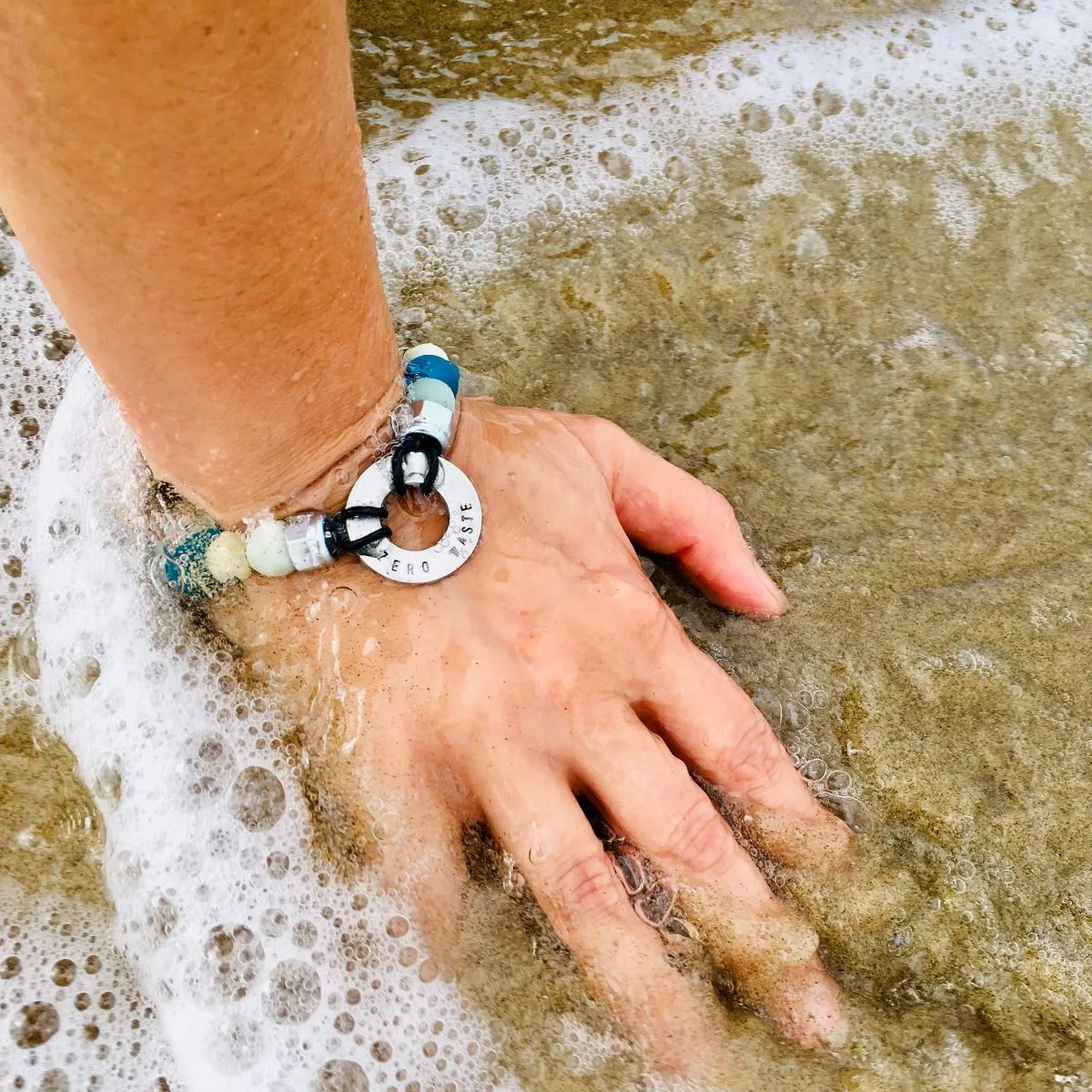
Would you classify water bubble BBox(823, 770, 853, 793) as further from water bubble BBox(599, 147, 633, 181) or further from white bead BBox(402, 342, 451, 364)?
water bubble BBox(599, 147, 633, 181)

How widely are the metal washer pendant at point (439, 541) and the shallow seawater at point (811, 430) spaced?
1.02 feet

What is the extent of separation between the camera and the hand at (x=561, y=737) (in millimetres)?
1226

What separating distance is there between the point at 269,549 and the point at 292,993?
0.59 metres

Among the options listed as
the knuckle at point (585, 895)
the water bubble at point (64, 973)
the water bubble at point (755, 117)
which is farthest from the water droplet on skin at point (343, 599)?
the water bubble at point (755, 117)

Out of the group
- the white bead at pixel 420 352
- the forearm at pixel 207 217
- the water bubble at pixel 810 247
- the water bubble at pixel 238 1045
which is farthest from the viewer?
the water bubble at pixel 810 247

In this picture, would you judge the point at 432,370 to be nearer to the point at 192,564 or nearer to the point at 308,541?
the point at 308,541

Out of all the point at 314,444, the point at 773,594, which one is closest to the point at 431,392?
the point at 314,444

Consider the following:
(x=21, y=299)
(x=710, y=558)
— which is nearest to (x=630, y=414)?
(x=710, y=558)

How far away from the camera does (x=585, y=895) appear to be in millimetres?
1219

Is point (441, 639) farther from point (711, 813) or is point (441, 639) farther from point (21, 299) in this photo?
point (21, 299)

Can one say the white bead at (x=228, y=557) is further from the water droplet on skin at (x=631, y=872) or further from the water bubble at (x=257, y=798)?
the water droplet on skin at (x=631, y=872)

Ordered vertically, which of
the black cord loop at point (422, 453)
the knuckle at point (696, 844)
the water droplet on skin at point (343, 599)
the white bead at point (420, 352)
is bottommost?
the knuckle at point (696, 844)

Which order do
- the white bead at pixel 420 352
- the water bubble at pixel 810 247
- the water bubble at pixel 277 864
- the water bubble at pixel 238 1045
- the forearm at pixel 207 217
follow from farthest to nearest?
the water bubble at pixel 810 247 → the white bead at pixel 420 352 → the water bubble at pixel 277 864 → the water bubble at pixel 238 1045 → the forearm at pixel 207 217

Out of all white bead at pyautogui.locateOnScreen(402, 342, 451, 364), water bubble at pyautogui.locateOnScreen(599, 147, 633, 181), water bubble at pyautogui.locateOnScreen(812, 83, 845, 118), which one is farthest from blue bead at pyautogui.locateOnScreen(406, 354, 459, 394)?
water bubble at pyautogui.locateOnScreen(812, 83, 845, 118)
